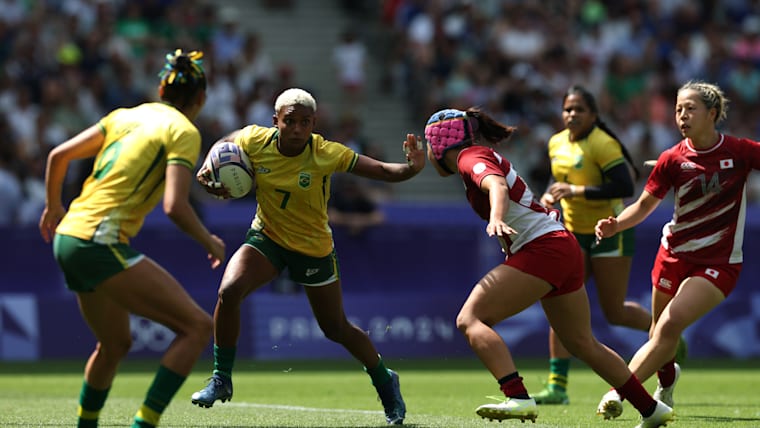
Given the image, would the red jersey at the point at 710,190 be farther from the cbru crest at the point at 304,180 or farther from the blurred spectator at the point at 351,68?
the blurred spectator at the point at 351,68

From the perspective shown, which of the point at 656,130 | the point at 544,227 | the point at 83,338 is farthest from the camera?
the point at 656,130

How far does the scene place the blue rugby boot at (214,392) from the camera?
8805 mm

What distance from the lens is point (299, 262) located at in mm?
9125

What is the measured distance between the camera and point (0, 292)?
16688 mm

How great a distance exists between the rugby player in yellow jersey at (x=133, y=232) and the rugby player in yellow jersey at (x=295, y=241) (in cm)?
176

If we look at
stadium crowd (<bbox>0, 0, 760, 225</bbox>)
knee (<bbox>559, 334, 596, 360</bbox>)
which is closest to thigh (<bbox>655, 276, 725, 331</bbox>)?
knee (<bbox>559, 334, 596, 360</bbox>)

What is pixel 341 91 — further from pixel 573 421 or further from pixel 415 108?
pixel 573 421

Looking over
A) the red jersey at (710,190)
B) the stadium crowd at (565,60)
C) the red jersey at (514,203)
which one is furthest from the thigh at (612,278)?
the stadium crowd at (565,60)

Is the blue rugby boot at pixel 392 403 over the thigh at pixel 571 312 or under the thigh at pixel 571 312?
under

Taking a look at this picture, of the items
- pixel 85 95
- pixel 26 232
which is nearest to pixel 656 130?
pixel 85 95

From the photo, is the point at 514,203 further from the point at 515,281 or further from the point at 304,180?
the point at 304,180

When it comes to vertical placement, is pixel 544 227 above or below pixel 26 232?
above

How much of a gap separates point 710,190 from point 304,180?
2.81 meters

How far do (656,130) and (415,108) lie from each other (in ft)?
14.2
